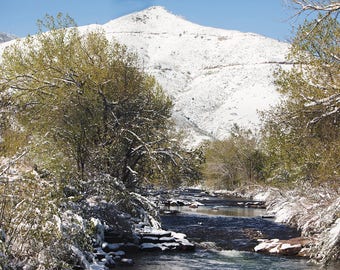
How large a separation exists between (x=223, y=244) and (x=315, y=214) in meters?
6.07

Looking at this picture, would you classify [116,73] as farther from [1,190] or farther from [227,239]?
[1,190]

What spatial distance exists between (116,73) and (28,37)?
6.09 m

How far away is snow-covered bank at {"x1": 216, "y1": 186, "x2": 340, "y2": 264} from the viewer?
1947 centimetres

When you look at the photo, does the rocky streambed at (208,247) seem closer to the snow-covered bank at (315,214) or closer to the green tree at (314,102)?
the snow-covered bank at (315,214)

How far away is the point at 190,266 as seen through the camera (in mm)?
19359

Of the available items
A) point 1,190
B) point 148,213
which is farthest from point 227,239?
point 1,190

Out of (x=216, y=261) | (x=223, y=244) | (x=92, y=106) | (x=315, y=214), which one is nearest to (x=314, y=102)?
(x=216, y=261)

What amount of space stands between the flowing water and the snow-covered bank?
0.68 metres

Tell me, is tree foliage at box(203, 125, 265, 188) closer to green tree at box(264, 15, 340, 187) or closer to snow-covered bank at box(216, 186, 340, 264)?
snow-covered bank at box(216, 186, 340, 264)

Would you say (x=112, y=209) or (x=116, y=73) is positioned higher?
(x=116, y=73)

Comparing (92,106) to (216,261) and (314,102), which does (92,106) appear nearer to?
(216,261)

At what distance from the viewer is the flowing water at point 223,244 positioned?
64.8 feet

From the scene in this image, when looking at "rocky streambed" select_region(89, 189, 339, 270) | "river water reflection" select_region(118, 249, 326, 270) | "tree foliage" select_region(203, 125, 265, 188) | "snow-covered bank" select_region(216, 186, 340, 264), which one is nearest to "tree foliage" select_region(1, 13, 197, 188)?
"rocky streambed" select_region(89, 189, 339, 270)

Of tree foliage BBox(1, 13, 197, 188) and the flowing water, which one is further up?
tree foliage BBox(1, 13, 197, 188)
